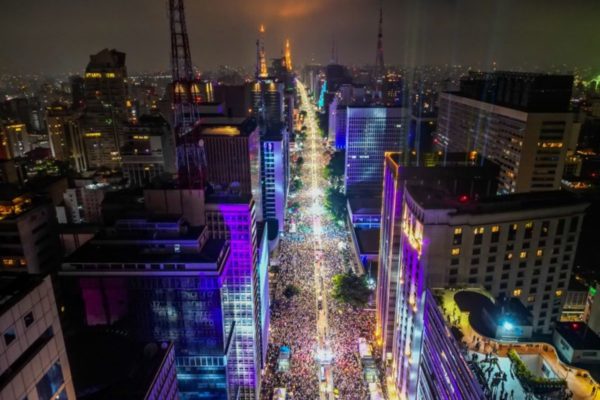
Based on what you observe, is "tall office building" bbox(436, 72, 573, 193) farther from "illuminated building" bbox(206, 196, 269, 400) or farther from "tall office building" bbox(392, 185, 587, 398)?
"illuminated building" bbox(206, 196, 269, 400)

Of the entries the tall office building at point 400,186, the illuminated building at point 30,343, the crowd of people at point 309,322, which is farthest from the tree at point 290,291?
the illuminated building at point 30,343

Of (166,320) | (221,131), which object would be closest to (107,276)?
(166,320)

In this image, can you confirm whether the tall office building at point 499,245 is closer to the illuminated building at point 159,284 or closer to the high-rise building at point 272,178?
the illuminated building at point 159,284

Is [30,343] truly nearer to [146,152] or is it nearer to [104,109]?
[146,152]

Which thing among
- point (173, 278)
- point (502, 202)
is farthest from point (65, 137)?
point (502, 202)

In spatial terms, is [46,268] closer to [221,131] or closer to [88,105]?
[221,131]
